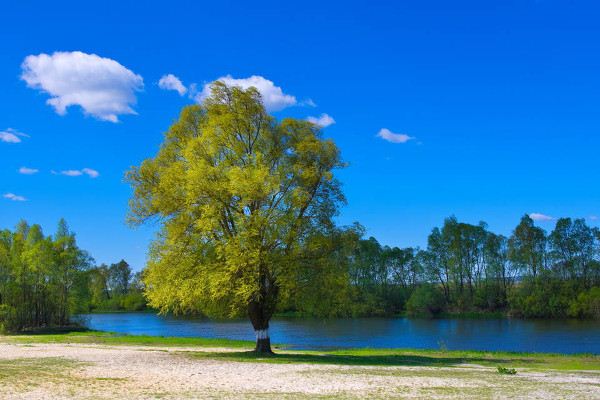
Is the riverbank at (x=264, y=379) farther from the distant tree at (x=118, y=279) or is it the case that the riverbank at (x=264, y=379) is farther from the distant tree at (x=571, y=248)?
the distant tree at (x=118, y=279)

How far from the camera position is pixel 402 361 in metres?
30.9

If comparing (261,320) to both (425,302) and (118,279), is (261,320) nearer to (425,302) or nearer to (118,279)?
(425,302)

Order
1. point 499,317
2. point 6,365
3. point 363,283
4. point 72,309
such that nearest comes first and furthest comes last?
point 6,365 < point 72,309 < point 499,317 < point 363,283

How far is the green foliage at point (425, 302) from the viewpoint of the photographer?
385 ft

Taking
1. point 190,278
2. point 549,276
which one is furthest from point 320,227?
point 549,276

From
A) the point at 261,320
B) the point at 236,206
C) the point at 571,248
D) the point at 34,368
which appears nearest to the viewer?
the point at 34,368

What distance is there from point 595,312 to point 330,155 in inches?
3406

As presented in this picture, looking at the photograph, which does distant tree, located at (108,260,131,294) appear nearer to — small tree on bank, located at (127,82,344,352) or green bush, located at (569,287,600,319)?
green bush, located at (569,287,600,319)

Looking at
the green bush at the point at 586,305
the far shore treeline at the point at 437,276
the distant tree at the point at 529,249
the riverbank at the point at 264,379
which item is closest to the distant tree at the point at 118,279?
the far shore treeline at the point at 437,276

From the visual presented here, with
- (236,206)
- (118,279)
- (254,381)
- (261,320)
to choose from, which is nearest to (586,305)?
(261,320)

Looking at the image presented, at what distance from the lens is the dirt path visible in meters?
16.4

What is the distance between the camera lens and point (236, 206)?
30.3 m

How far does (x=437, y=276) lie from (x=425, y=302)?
12.9m

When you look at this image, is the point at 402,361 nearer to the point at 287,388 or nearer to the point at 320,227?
the point at 320,227
